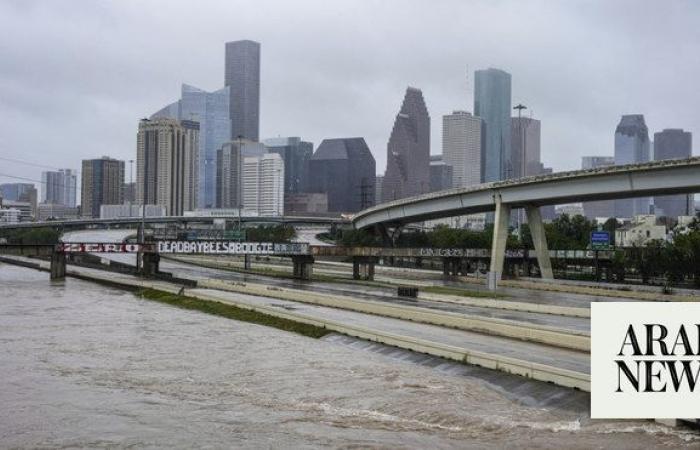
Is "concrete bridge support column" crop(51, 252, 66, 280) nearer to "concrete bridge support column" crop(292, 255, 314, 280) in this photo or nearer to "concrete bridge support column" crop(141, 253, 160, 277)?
"concrete bridge support column" crop(141, 253, 160, 277)

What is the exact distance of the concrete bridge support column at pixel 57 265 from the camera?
108500 mm

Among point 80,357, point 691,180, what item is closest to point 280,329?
point 80,357

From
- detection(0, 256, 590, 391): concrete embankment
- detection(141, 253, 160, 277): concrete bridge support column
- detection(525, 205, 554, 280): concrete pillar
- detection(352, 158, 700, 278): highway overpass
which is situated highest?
detection(352, 158, 700, 278): highway overpass

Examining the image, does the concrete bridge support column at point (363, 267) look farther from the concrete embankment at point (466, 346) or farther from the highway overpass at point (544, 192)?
the concrete embankment at point (466, 346)

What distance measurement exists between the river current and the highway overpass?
5113 cm

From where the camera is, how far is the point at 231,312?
61969 millimetres

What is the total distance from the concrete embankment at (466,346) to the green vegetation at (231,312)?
77 centimetres

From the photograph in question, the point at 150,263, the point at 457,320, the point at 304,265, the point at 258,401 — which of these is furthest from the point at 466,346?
the point at 150,263

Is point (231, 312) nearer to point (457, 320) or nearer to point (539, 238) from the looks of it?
point (457, 320)

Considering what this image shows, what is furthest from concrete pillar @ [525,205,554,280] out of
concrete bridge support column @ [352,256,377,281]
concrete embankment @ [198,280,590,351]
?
concrete embankment @ [198,280,590,351]

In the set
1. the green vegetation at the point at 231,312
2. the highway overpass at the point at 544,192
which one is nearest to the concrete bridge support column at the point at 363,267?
the highway overpass at the point at 544,192

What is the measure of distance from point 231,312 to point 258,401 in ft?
108

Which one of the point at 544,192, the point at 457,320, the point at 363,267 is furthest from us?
the point at 363,267

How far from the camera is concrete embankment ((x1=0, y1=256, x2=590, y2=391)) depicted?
107 ft
